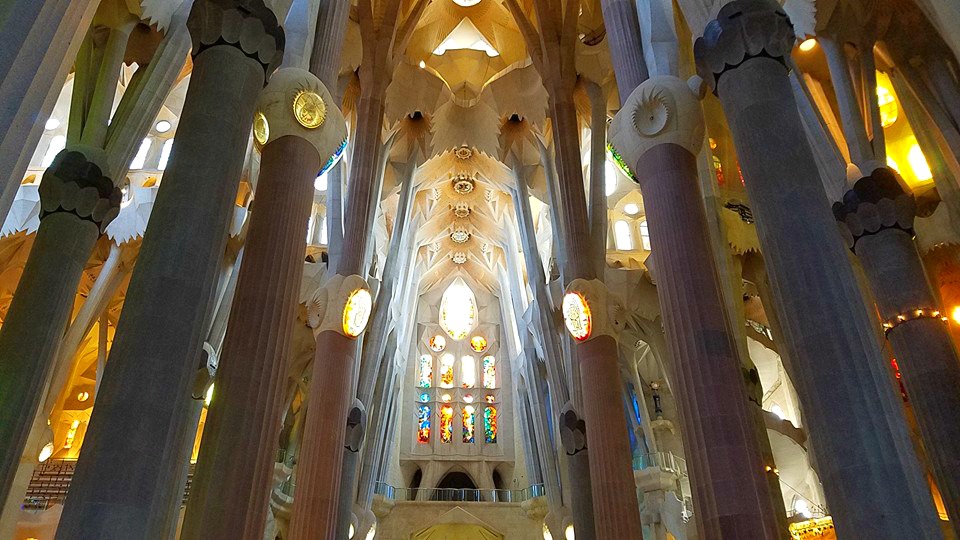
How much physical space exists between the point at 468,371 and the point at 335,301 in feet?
59.9

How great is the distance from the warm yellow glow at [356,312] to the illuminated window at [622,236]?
36.0 ft

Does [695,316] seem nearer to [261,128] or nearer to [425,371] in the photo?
[261,128]

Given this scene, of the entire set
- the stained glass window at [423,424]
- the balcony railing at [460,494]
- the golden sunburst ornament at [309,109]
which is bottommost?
the balcony railing at [460,494]

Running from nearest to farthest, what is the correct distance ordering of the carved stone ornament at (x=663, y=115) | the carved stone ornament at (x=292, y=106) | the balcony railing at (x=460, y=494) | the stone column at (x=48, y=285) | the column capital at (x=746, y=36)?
1. the column capital at (x=746, y=36)
2. the stone column at (x=48, y=285)
3. the carved stone ornament at (x=292, y=106)
4. the carved stone ornament at (x=663, y=115)
5. the balcony railing at (x=460, y=494)

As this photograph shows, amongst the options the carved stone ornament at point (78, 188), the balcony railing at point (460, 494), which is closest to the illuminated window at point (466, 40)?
the carved stone ornament at point (78, 188)

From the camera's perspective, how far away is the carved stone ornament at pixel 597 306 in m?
12.4

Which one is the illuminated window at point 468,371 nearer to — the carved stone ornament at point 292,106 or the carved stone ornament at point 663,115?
the carved stone ornament at point 663,115

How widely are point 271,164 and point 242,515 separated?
13.0 ft

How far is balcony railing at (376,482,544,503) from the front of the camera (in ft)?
85.9

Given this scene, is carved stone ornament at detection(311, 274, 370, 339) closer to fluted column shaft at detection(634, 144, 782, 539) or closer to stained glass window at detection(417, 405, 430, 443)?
fluted column shaft at detection(634, 144, 782, 539)

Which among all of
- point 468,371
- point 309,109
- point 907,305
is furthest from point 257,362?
point 468,371

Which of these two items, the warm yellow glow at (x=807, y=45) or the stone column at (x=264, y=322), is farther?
the warm yellow glow at (x=807, y=45)

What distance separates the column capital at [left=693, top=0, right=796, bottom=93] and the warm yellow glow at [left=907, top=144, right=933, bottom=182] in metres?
11.3

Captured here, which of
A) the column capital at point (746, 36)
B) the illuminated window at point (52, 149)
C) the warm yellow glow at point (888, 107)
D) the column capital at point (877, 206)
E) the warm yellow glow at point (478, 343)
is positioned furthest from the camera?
the warm yellow glow at point (478, 343)
